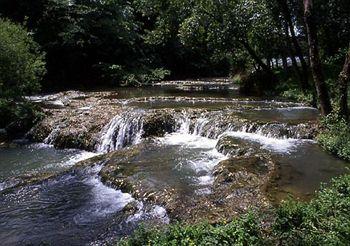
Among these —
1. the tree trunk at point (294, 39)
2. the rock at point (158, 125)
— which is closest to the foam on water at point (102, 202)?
the rock at point (158, 125)

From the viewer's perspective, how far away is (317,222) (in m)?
6.14

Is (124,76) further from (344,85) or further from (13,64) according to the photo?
(344,85)

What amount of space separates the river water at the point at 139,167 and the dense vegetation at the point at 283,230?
82.9 inches

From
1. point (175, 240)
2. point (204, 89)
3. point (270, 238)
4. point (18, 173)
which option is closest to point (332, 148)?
point (270, 238)

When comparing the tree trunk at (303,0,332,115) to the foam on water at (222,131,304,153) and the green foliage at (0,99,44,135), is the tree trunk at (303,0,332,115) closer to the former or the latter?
the foam on water at (222,131,304,153)

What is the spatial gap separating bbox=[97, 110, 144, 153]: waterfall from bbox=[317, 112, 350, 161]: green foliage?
268 inches

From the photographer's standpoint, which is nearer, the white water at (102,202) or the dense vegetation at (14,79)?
the white water at (102,202)

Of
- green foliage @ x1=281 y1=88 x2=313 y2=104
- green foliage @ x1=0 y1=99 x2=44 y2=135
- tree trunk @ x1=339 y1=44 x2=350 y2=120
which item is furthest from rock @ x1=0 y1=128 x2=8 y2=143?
green foliage @ x1=281 y1=88 x2=313 y2=104

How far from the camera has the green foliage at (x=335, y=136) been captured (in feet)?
37.8

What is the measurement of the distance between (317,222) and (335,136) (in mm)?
6768

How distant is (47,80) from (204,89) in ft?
40.5

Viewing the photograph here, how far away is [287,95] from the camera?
22.2 metres

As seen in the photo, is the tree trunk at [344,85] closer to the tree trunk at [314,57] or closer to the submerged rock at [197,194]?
the tree trunk at [314,57]

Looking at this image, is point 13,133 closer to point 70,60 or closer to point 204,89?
point 204,89
